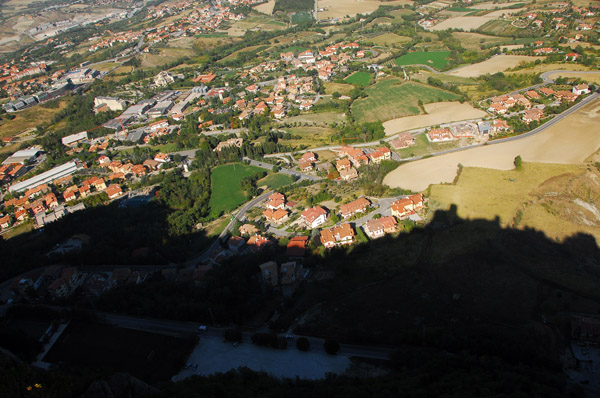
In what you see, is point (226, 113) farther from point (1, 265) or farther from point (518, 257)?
point (518, 257)

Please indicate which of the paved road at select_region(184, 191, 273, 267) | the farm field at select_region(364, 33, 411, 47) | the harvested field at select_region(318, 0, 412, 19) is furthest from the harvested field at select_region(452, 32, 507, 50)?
the paved road at select_region(184, 191, 273, 267)

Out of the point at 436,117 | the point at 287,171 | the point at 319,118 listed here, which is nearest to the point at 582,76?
the point at 436,117

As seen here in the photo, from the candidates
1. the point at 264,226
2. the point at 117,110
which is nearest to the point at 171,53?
the point at 117,110

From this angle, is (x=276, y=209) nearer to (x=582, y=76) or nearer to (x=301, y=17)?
(x=582, y=76)

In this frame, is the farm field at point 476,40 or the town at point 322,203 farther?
the farm field at point 476,40

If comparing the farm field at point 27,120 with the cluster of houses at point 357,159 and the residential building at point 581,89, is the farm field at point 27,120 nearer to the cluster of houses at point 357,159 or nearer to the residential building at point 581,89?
the cluster of houses at point 357,159

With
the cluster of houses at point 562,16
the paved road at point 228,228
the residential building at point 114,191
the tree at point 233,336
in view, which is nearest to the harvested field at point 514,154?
the paved road at point 228,228

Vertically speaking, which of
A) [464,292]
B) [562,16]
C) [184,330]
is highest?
[562,16]
